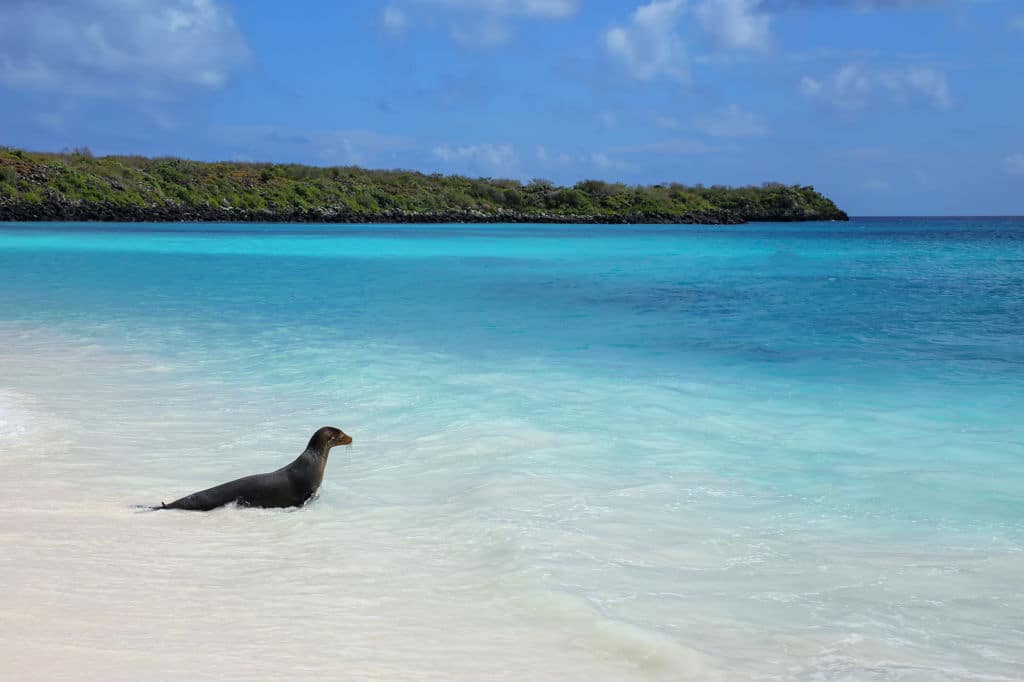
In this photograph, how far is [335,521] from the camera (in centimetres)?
482

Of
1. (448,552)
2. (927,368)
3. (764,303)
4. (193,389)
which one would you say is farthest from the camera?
(764,303)

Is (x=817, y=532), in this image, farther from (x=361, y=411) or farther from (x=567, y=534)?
(x=361, y=411)

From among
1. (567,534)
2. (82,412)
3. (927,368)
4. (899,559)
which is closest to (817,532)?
(899,559)

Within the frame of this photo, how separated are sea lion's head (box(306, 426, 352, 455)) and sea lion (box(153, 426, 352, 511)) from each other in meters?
0.08

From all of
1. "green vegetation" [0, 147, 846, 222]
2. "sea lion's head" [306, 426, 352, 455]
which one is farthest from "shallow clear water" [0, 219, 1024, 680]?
"green vegetation" [0, 147, 846, 222]

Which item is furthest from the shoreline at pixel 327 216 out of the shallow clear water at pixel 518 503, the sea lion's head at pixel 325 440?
the sea lion's head at pixel 325 440

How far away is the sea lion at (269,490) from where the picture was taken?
487cm

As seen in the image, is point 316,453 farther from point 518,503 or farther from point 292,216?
point 292,216

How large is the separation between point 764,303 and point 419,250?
21.8 m

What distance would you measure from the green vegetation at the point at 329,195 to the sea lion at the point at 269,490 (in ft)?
197

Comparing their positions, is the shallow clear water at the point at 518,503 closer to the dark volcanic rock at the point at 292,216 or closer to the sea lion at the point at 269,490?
the sea lion at the point at 269,490

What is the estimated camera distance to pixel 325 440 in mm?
A: 5309

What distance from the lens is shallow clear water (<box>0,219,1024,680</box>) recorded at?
10.9 ft

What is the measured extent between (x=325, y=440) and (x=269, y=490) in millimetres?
460
